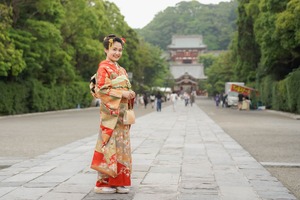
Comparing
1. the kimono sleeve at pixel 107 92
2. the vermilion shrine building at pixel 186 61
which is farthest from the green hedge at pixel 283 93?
the vermilion shrine building at pixel 186 61

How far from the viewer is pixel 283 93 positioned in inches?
1038

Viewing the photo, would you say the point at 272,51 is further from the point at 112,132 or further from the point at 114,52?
the point at 112,132

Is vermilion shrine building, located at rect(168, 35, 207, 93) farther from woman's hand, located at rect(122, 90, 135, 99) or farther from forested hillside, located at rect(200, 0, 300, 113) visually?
woman's hand, located at rect(122, 90, 135, 99)

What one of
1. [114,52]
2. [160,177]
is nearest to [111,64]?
[114,52]

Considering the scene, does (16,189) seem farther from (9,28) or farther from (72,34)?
(72,34)

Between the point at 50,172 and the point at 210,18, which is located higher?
the point at 210,18

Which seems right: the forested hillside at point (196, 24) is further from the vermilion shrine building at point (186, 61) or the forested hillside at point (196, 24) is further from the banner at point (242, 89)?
the banner at point (242, 89)

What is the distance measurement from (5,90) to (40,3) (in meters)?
5.17

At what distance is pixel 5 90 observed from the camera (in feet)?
77.6

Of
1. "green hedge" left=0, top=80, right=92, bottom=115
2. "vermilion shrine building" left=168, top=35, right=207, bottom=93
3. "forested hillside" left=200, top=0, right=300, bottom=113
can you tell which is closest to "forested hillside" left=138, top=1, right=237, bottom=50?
"vermilion shrine building" left=168, top=35, right=207, bottom=93

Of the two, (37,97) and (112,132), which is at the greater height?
(112,132)

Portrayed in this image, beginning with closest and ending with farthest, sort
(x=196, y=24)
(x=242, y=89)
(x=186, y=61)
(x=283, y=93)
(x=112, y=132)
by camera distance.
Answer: (x=112, y=132)
(x=283, y=93)
(x=242, y=89)
(x=186, y=61)
(x=196, y=24)

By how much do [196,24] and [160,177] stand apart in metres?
120

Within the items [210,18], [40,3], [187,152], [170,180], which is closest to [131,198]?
[170,180]
